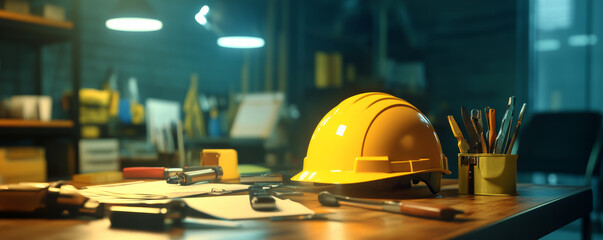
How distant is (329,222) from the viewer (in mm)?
660

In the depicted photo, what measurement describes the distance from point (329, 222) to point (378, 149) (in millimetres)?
278

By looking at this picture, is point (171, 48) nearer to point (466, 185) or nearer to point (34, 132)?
point (34, 132)

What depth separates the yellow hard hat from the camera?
2.97 feet

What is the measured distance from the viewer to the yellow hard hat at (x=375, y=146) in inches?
35.6

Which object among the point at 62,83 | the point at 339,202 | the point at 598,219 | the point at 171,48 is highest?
the point at 171,48

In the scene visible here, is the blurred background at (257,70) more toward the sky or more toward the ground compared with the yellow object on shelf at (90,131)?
more toward the sky

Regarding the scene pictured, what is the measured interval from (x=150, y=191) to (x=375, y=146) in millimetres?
405

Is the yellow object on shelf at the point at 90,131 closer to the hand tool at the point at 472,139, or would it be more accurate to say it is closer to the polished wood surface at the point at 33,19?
the polished wood surface at the point at 33,19

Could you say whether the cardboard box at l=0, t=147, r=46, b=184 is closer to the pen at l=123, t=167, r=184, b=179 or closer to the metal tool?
the pen at l=123, t=167, r=184, b=179

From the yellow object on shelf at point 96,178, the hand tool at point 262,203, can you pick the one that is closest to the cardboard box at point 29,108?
the yellow object on shelf at point 96,178

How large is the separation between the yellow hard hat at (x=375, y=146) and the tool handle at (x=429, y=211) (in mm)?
161

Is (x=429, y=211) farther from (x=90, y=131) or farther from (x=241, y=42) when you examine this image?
(x=90, y=131)

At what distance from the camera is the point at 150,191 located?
2.96 feet

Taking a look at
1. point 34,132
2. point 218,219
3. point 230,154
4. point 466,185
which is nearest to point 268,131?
point 34,132
